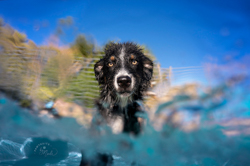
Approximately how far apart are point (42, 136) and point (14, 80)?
2.54m

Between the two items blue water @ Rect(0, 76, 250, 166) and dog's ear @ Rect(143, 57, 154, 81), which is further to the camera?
dog's ear @ Rect(143, 57, 154, 81)

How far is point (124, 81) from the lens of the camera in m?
3.02

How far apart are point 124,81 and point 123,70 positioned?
0.96 feet

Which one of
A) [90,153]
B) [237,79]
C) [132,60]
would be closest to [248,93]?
[237,79]

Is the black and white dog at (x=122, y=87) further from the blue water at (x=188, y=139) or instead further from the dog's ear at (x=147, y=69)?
the blue water at (x=188, y=139)

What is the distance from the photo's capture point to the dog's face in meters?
3.11

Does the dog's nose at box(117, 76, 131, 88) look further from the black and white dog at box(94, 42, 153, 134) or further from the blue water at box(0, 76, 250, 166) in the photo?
the blue water at box(0, 76, 250, 166)

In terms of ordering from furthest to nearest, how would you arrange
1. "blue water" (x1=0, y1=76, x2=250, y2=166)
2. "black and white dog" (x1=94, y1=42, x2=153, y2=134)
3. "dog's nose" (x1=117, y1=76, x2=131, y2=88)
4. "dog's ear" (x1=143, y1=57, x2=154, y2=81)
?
"dog's ear" (x1=143, y1=57, x2=154, y2=81)
"blue water" (x1=0, y1=76, x2=250, y2=166)
"black and white dog" (x1=94, y1=42, x2=153, y2=134)
"dog's nose" (x1=117, y1=76, x2=131, y2=88)

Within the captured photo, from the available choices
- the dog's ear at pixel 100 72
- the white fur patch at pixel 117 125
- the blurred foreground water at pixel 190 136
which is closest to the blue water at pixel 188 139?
the blurred foreground water at pixel 190 136

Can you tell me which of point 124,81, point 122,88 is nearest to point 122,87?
point 122,88

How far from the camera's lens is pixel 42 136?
5547 millimetres

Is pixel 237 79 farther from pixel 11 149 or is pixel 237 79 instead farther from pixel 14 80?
pixel 14 80

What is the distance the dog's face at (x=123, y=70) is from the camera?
10.2ft

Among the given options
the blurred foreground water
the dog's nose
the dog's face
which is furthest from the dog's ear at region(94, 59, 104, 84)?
the blurred foreground water
